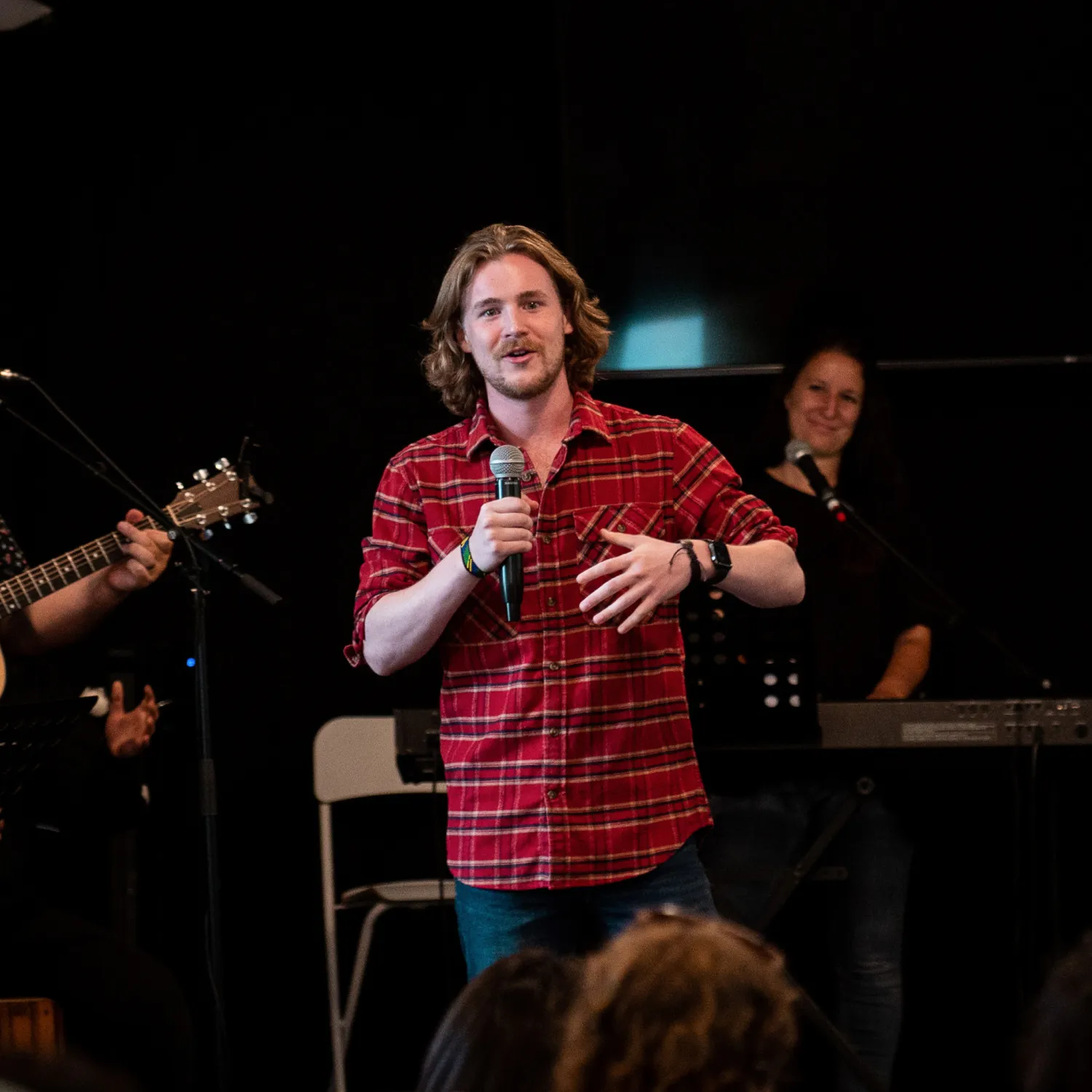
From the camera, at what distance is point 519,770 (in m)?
2.24

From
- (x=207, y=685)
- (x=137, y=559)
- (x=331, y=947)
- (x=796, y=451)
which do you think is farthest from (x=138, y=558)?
(x=796, y=451)

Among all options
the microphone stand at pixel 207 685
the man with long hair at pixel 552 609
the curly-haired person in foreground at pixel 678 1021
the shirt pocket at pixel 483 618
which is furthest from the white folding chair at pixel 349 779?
the curly-haired person in foreground at pixel 678 1021

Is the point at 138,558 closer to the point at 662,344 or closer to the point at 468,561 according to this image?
the point at 468,561

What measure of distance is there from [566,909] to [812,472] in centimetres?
147

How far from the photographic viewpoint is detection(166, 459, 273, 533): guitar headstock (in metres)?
3.46

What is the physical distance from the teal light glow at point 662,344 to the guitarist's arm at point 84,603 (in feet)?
4.86

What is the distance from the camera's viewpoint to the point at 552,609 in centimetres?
228

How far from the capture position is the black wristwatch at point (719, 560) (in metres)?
2.20

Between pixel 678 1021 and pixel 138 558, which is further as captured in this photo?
pixel 138 558

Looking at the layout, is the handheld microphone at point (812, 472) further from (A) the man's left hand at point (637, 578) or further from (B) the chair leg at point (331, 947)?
(B) the chair leg at point (331, 947)

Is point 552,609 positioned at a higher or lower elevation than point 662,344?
lower

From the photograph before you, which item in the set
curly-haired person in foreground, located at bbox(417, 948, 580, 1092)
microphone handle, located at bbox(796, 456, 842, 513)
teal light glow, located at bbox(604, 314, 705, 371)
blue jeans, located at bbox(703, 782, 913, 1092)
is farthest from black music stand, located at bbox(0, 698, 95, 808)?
teal light glow, located at bbox(604, 314, 705, 371)

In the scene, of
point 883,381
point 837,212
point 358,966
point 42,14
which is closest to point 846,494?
point 883,381

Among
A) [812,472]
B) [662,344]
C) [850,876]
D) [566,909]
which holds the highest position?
[662,344]
